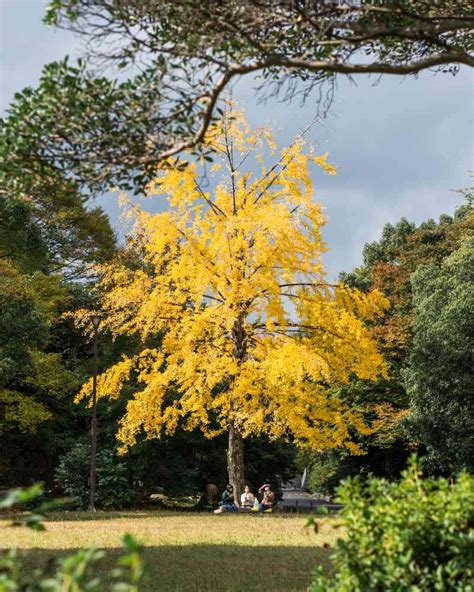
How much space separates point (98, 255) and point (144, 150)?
2811 cm

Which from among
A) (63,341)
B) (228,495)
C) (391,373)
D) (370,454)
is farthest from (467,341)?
(63,341)

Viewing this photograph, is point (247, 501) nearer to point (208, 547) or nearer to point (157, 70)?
point (208, 547)

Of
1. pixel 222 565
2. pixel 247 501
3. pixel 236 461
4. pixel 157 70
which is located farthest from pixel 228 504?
pixel 157 70

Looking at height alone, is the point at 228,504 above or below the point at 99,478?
below

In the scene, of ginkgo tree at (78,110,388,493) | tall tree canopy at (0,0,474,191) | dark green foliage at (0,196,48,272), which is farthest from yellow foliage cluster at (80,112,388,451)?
tall tree canopy at (0,0,474,191)

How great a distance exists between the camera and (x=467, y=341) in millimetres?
25688

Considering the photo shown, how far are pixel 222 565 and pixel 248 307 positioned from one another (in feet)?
34.0

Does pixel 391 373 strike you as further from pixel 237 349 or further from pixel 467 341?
pixel 237 349

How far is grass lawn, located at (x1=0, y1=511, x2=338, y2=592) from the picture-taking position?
26.8 feet

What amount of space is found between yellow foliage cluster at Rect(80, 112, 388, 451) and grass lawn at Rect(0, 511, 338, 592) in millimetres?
3007

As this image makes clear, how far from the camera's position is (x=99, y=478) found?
81.5 feet

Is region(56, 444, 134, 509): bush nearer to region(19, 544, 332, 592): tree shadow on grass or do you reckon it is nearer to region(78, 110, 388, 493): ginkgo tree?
region(78, 110, 388, 493): ginkgo tree

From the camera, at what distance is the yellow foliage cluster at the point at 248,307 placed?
727 inches

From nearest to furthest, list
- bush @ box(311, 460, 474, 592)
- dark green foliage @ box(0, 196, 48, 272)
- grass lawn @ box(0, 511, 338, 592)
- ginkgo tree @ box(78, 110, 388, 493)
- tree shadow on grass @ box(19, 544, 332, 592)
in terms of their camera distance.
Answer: bush @ box(311, 460, 474, 592), tree shadow on grass @ box(19, 544, 332, 592), grass lawn @ box(0, 511, 338, 592), ginkgo tree @ box(78, 110, 388, 493), dark green foliage @ box(0, 196, 48, 272)
